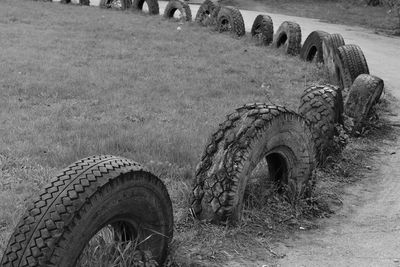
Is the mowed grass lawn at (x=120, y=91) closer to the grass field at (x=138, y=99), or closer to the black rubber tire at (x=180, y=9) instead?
the grass field at (x=138, y=99)

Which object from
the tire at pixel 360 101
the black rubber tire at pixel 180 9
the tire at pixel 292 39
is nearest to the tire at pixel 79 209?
the tire at pixel 360 101

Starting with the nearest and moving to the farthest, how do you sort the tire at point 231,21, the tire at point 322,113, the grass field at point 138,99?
the grass field at point 138,99 → the tire at point 322,113 → the tire at point 231,21

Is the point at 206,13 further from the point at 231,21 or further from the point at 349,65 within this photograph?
the point at 349,65

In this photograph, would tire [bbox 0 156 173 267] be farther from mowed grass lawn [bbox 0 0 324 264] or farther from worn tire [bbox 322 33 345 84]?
worn tire [bbox 322 33 345 84]

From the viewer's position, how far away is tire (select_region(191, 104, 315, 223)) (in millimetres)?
4332

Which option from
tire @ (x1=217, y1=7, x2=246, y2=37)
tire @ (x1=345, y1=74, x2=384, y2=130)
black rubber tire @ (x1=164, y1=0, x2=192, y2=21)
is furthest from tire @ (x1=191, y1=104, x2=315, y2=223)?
black rubber tire @ (x1=164, y1=0, x2=192, y2=21)

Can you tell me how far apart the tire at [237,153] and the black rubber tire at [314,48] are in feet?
21.0

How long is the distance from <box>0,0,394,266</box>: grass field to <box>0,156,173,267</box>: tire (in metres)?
0.66

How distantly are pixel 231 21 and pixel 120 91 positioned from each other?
6.66 meters

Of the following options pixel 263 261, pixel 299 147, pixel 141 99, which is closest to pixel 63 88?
pixel 141 99

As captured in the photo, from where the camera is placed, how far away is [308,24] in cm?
1883

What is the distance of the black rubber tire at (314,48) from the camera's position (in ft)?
35.9

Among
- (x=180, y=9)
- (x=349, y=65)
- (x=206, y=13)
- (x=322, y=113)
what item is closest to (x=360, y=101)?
(x=322, y=113)

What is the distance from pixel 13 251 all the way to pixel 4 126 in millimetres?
3735
